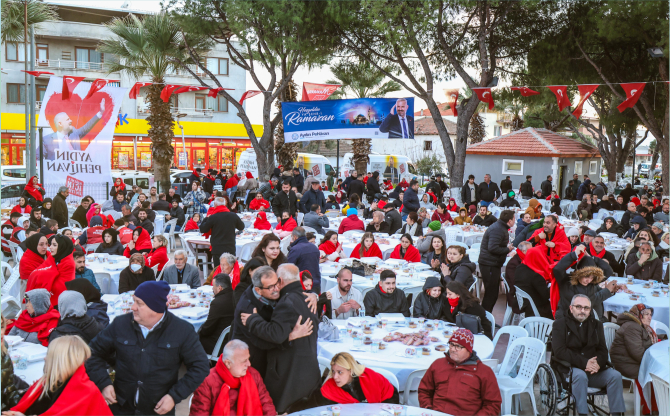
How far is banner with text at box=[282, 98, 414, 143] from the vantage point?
1852 cm

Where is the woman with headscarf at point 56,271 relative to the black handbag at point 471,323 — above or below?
above

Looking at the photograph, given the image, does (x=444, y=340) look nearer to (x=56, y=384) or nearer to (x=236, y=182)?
(x=56, y=384)

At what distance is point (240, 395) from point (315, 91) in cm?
1669

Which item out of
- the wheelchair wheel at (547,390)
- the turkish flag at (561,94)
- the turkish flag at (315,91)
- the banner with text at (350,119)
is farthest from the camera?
the turkish flag at (315,91)

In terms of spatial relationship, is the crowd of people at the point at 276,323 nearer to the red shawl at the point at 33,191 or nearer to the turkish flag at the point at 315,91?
the red shawl at the point at 33,191

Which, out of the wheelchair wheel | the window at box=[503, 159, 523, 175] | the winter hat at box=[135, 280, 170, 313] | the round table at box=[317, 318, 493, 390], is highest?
the window at box=[503, 159, 523, 175]

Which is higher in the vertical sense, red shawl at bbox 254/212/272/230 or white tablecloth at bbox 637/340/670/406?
red shawl at bbox 254/212/272/230

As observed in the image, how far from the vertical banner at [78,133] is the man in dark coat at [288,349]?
10.8m

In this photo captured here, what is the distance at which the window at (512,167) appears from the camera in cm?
2622

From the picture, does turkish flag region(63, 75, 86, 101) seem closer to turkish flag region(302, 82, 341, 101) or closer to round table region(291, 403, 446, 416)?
turkish flag region(302, 82, 341, 101)

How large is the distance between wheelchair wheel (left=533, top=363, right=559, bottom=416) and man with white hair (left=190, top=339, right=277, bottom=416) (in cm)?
268

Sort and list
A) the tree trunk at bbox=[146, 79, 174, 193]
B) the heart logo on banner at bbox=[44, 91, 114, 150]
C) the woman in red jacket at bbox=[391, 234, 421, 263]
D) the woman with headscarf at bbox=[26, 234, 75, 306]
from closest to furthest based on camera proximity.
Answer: the woman with headscarf at bbox=[26, 234, 75, 306] < the woman in red jacket at bbox=[391, 234, 421, 263] < the heart logo on banner at bbox=[44, 91, 114, 150] < the tree trunk at bbox=[146, 79, 174, 193]

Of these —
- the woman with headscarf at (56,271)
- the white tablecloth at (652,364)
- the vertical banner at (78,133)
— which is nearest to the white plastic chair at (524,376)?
the white tablecloth at (652,364)

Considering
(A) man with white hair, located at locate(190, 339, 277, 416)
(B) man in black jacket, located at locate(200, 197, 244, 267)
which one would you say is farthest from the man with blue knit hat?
(B) man in black jacket, located at locate(200, 197, 244, 267)
